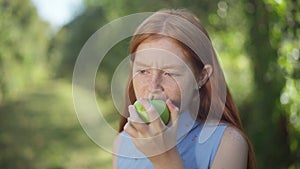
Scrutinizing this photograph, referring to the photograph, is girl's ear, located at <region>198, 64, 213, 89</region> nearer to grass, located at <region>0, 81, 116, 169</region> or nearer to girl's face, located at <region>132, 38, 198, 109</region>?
girl's face, located at <region>132, 38, 198, 109</region>

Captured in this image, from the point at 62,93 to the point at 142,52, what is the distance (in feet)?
14.0

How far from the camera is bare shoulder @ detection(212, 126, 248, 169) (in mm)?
834

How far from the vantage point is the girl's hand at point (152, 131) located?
28.0 inches

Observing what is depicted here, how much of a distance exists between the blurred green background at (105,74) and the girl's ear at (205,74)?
0.92m

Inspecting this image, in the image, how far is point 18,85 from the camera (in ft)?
14.8

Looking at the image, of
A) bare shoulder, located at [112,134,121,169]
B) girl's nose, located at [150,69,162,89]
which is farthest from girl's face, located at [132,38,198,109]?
bare shoulder, located at [112,134,121,169]

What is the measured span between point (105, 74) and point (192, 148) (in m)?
2.59

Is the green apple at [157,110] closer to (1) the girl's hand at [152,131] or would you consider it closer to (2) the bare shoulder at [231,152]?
(1) the girl's hand at [152,131]

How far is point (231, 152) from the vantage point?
2.75 feet

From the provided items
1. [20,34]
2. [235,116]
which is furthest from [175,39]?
[20,34]

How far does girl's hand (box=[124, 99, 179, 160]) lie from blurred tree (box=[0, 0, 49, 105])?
3.43m

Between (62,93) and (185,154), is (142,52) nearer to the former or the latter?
(185,154)

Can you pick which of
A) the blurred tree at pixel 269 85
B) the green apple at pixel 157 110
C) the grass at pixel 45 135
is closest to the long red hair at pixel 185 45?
the green apple at pixel 157 110

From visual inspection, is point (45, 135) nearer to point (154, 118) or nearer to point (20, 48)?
point (20, 48)
